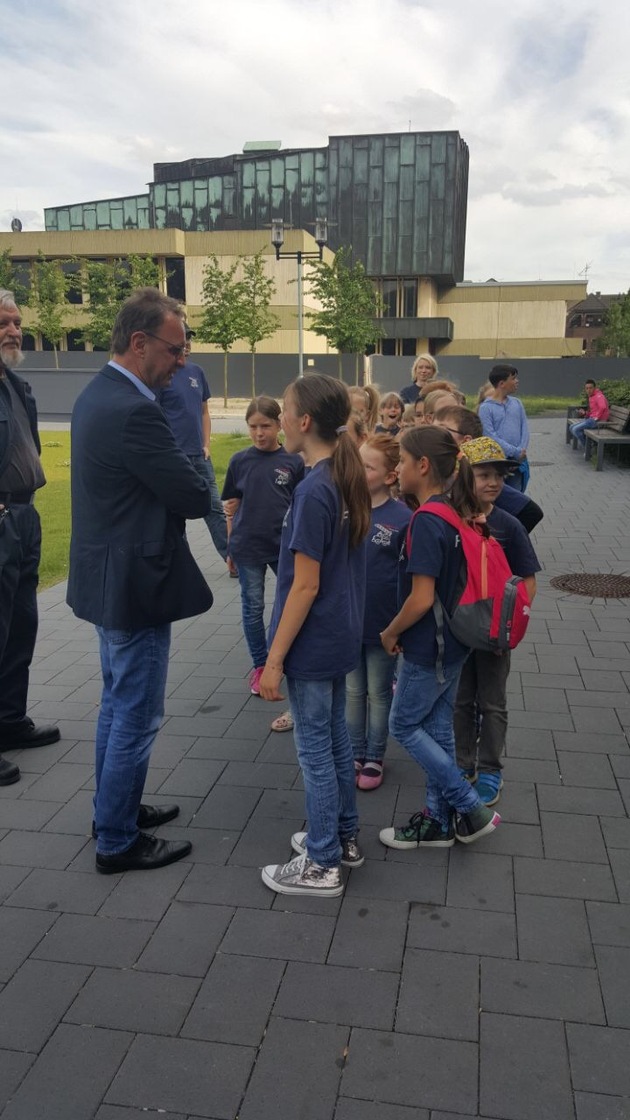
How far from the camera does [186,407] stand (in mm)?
6848

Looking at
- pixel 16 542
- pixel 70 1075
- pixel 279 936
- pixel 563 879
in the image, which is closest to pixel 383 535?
pixel 563 879

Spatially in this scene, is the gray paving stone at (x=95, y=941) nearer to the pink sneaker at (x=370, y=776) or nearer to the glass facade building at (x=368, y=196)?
the pink sneaker at (x=370, y=776)

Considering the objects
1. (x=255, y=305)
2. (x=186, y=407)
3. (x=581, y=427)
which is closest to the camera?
(x=186, y=407)

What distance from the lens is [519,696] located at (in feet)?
16.6

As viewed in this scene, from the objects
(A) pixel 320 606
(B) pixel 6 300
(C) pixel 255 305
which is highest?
(C) pixel 255 305

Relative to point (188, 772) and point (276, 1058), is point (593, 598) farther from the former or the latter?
point (276, 1058)

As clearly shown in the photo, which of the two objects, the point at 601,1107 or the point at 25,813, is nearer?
the point at 601,1107

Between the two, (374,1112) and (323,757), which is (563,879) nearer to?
(323,757)

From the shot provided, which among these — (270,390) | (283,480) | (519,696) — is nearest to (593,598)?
(519,696)

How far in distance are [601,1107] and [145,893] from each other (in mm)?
1715

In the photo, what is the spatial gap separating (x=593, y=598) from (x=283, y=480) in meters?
3.54

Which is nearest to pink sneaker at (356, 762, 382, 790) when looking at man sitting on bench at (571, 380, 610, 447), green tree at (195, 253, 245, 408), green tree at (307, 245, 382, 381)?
man sitting on bench at (571, 380, 610, 447)

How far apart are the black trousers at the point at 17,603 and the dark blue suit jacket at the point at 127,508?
48.1 inches

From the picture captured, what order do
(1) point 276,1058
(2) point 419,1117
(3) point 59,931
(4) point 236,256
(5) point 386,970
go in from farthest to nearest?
1. (4) point 236,256
2. (3) point 59,931
3. (5) point 386,970
4. (1) point 276,1058
5. (2) point 419,1117
